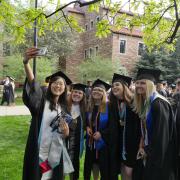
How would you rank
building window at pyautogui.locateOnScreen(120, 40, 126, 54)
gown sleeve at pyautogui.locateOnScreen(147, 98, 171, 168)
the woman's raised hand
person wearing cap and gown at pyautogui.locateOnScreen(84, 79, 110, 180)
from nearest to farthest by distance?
the woman's raised hand
gown sleeve at pyautogui.locateOnScreen(147, 98, 171, 168)
person wearing cap and gown at pyautogui.locateOnScreen(84, 79, 110, 180)
building window at pyautogui.locateOnScreen(120, 40, 126, 54)

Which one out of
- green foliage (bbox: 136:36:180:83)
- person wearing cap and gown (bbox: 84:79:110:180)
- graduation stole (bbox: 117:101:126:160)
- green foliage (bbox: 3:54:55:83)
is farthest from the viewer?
green foliage (bbox: 136:36:180:83)

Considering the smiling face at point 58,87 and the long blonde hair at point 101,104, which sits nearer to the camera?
the smiling face at point 58,87

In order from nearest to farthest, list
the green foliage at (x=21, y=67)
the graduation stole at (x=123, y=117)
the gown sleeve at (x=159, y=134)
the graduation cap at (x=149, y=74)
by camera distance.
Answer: the gown sleeve at (x=159, y=134) → the graduation cap at (x=149, y=74) → the graduation stole at (x=123, y=117) → the green foliage at (x=21, y=67)

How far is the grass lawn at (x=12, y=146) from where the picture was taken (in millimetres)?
5434

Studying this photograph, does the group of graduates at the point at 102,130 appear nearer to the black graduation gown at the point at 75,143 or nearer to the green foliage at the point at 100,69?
the black graduation gown at the point at 75,143

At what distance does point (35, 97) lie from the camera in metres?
3.54

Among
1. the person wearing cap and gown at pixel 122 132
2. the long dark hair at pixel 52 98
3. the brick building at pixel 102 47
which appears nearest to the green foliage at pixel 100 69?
the brick building at pixel 102 47

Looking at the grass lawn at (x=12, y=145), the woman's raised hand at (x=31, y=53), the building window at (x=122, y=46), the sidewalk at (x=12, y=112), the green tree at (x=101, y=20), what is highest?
the building window at (x=122, y=46)

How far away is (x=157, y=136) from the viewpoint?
3.41 meters

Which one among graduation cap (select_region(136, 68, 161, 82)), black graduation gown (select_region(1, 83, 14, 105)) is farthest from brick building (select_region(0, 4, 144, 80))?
graduation cap (select_region(136, 68, 161, 82))

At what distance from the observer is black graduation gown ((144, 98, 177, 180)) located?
3.41m

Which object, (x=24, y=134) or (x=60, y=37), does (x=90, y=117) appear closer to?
(x=24, y=134)

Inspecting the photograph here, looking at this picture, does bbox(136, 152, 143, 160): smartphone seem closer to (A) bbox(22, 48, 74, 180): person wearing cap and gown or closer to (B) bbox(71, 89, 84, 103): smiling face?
(A) bbox(22, 48, 74, 180): person wearing cap and gown

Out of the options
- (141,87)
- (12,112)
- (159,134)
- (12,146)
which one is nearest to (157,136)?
(159,134)
